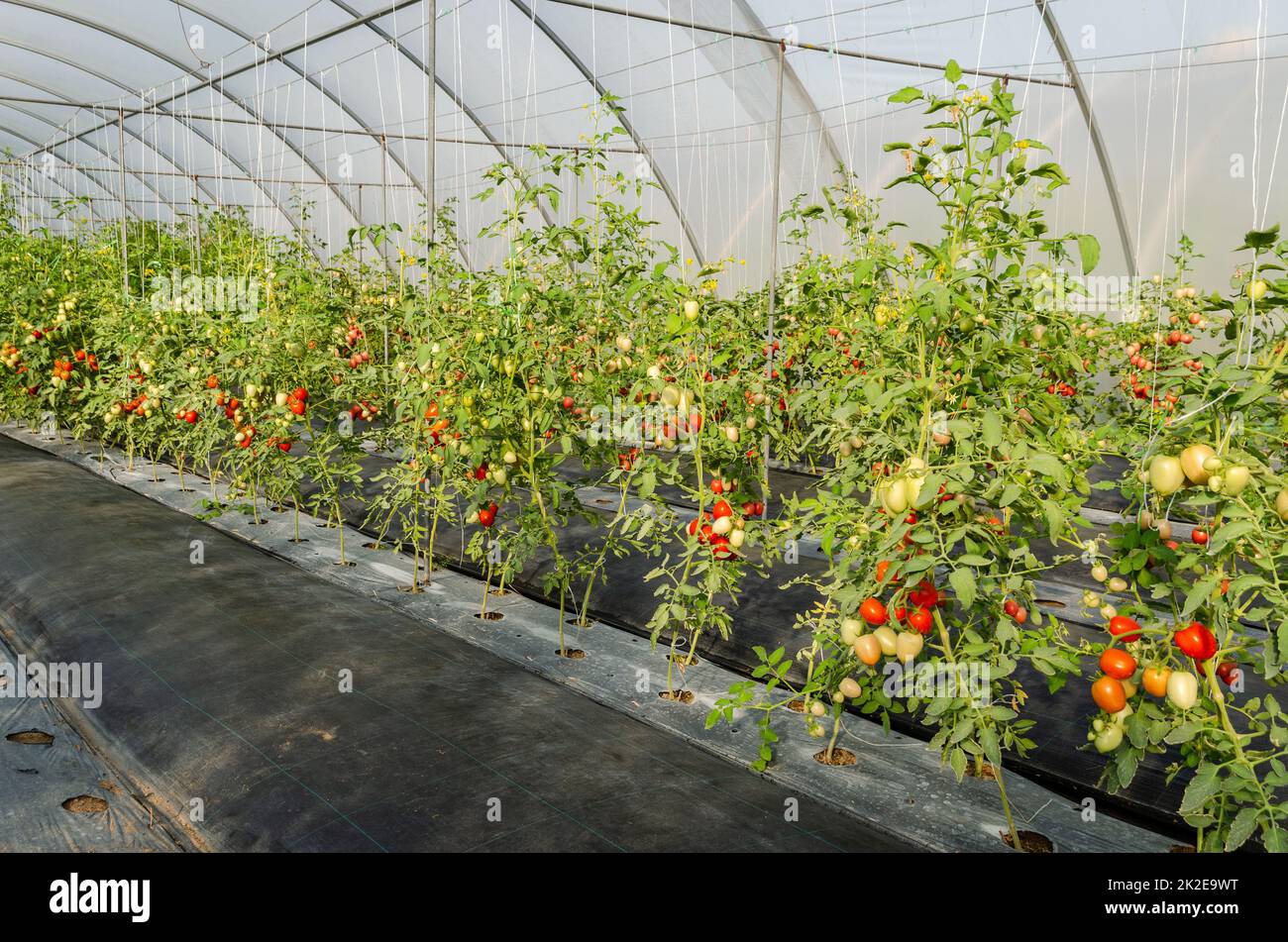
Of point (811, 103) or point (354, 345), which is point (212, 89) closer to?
point (354, 345)

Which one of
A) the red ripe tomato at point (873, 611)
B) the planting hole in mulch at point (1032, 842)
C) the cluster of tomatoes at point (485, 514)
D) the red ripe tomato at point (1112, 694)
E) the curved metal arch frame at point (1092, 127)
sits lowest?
the planting hole in mulch at point (1032, 842)

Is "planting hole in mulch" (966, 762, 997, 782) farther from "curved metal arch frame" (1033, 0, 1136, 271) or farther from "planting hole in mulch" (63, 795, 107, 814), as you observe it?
"curved metal arch frame" (1033, 0, 1136, 271)

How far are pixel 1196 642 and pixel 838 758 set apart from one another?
1.20 meters

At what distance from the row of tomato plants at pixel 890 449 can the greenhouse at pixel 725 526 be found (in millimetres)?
19

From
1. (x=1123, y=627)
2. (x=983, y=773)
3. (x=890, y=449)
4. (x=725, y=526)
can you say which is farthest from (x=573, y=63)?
(x=1123, y=627)

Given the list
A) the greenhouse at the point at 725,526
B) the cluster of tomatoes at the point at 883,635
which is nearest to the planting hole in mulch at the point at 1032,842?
the greenhouse at the point at 725,526

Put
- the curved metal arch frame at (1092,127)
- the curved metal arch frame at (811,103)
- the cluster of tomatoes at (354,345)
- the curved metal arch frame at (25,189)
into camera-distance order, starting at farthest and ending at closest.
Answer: the curved metal arch frame at (25,189) → the curved metal arch frame at (811,103) → the curved metal arch frame at (1092,127) → the cluster of tomatoes at (354,345)

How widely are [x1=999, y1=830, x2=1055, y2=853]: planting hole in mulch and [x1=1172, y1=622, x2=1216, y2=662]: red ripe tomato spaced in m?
0.80

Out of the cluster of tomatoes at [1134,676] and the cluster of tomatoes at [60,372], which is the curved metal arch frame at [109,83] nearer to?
the cluster of tomatoes at [60,372]

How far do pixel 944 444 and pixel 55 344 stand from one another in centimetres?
653

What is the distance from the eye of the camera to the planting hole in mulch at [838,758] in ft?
8.00

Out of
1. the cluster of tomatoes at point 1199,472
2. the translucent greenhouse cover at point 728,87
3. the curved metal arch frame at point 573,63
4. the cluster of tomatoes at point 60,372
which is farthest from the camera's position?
the curved metal arch frame at point 573,63

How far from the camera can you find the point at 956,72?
5.83 feet

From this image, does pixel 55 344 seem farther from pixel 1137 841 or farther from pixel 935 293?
pixel 1137 841
